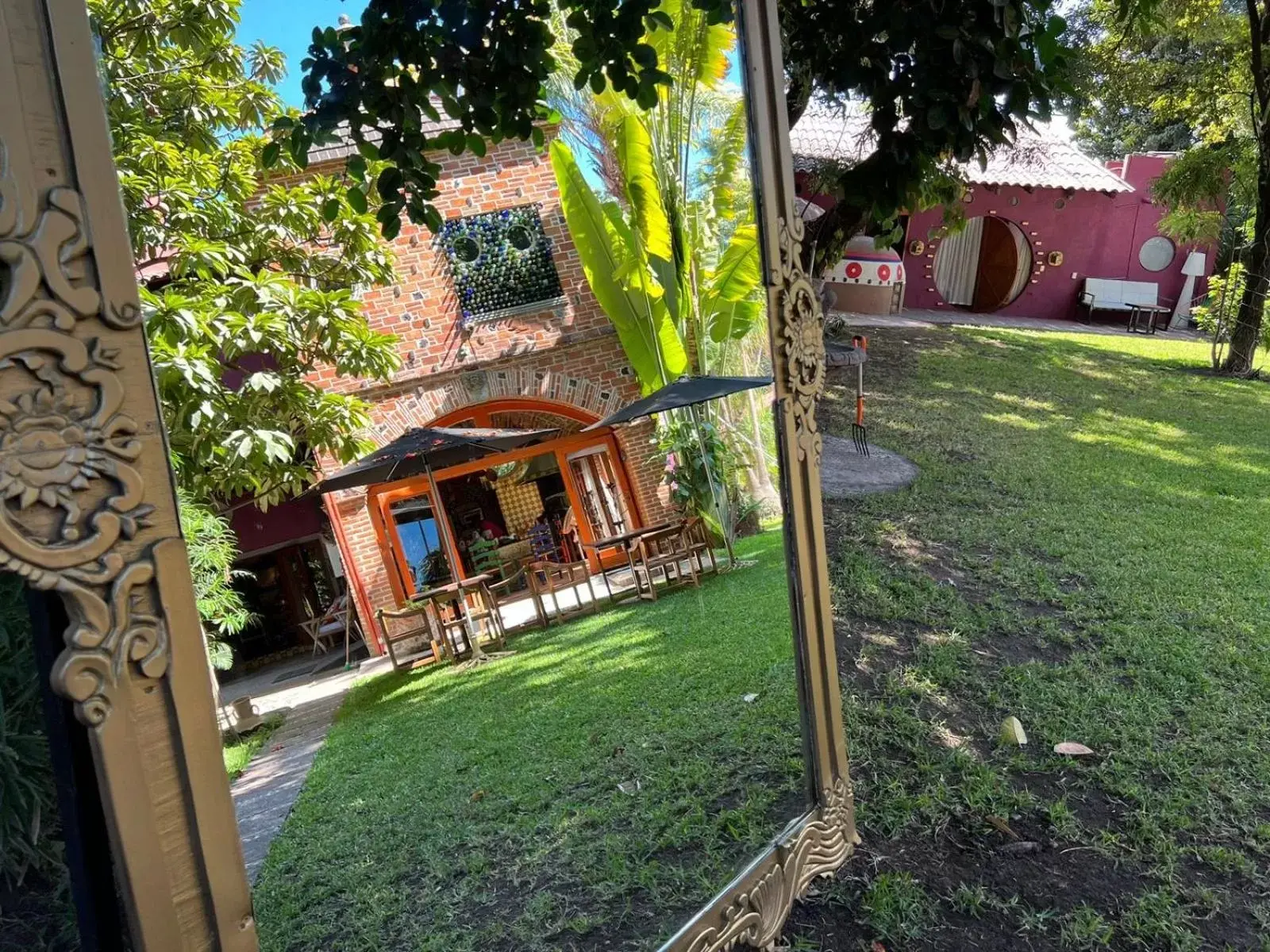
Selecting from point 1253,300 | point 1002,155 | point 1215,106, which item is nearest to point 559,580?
point 1253,300

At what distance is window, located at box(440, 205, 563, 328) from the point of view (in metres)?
1.36

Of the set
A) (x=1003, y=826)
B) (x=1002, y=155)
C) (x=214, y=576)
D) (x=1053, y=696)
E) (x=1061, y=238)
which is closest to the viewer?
(x=214, y=576)

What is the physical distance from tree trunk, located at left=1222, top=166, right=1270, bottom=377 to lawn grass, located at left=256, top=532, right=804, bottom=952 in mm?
10863

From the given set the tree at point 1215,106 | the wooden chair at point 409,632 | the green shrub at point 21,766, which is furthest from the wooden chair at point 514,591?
the tree at point 1215,106

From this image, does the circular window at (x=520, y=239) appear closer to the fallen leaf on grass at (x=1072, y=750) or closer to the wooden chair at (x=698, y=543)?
the wooden chair at (x=698, y=543)

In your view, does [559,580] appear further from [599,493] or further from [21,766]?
[21,766]

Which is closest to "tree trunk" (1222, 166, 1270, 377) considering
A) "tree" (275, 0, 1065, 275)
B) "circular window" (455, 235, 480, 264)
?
"tree" (275, 0, 1065, 275)

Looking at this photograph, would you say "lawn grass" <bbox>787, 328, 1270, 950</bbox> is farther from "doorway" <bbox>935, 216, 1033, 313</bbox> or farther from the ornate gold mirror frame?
"doorway" <bbox>935, 216, 1033, 313</bbox>

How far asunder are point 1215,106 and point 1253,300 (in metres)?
2.59

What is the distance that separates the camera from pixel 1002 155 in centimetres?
1272

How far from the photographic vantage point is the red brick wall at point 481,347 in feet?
4.06

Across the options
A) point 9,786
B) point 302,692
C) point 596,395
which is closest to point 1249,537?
point 596,395

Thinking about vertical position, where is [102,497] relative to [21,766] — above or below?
above

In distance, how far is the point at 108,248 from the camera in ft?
3.10
